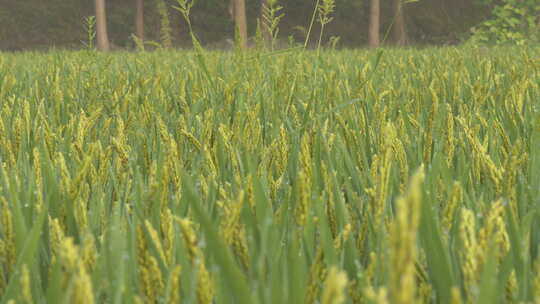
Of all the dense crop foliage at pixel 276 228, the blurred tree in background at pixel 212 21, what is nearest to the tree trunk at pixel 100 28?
the blurred tree in background at pixel 212 21

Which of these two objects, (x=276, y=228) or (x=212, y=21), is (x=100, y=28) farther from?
(x=276, y=228)

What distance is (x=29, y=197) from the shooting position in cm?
87

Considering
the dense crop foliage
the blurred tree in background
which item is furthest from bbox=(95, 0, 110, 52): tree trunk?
the dense crop foliage

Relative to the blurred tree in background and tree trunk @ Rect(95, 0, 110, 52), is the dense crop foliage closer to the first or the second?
tree trunk @ Rect(95, 0, 110, 52)

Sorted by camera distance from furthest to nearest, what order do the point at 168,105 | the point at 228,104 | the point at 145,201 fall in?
1. the point at 168,105
2. the point at 228,104
3. the point at 145,201

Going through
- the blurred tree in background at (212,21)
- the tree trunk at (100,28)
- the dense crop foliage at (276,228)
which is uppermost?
the blurred tree in background at (212,21)

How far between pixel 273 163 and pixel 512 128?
0.72 metres

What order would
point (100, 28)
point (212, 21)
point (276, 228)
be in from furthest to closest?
point (212, 21), point (100, 28), point (276, 228)

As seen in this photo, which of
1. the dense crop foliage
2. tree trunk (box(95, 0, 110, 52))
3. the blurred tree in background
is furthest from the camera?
the blurred tree in background

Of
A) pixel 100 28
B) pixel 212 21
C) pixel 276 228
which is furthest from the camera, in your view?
pixel 212 21

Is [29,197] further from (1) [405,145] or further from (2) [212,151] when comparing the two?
(1) [405,145]

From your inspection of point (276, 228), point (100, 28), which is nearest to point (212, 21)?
point (100, 28)

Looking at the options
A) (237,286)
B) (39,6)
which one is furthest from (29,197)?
(39,6)

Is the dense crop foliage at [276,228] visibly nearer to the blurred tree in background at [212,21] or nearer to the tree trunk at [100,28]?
the tree trunk at [100,28]
